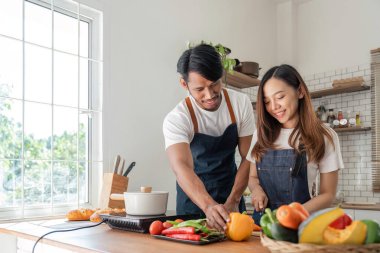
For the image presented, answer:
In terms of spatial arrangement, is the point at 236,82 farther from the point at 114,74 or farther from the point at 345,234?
the point at 345,234

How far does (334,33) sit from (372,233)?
154 inches

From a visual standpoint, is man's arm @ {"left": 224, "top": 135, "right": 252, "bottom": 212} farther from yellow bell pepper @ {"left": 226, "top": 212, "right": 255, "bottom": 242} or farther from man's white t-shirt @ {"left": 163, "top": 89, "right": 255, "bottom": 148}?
yellow bell pepper @ {"left": 226, "top": 212, "right": 255, "bottom": 242}

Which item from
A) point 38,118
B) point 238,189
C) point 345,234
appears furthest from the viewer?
point 38,118

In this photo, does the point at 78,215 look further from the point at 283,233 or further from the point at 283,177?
the point at 283,233

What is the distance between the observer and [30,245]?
1.52m

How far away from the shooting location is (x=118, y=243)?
1168 mm

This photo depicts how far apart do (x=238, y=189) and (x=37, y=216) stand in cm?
116

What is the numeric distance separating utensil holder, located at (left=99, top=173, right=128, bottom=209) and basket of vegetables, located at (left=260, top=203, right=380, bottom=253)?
4.93 ft

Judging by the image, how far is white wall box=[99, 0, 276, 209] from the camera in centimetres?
257

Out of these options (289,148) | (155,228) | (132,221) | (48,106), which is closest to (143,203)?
(132,221)

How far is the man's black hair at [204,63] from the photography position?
1.73m

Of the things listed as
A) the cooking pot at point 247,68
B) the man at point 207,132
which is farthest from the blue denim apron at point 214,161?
the cooking pot at point 247,68

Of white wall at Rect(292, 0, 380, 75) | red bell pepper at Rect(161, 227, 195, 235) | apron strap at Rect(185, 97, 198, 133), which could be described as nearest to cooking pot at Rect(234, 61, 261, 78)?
white wall at Rect(292, 0, 380, 75)

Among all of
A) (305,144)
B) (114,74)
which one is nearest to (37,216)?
(114,74)
